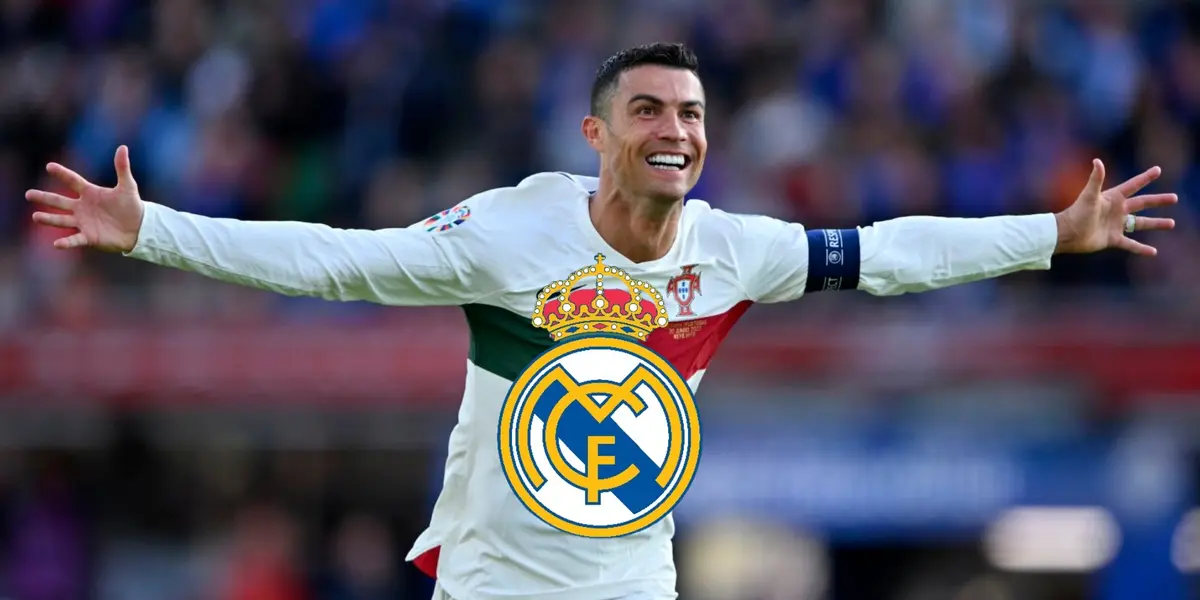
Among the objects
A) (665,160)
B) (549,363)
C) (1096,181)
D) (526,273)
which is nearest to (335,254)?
(526,273)

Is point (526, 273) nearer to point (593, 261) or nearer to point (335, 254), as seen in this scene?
point (593, 261)

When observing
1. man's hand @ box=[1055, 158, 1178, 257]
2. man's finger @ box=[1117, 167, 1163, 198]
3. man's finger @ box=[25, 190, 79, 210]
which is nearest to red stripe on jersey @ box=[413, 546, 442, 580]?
man's finger @ box=[25, 190, 79, 210]

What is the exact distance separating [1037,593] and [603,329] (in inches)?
361

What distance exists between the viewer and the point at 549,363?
707 cm

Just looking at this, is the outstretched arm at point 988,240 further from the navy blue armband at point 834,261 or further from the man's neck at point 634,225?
the man's neck at point 634,225

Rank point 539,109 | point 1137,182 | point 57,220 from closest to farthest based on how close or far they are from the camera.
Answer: point 57,220 < point 1137,182 < point 539,109

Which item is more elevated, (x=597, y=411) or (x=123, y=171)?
(x=123, y=171)

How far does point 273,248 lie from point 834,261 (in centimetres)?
206

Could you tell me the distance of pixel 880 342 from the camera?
13.9m

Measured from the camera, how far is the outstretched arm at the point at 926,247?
23.9 ft

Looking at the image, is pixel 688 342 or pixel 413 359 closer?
pixel 688 342

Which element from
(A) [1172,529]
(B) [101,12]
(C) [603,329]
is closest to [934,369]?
(A) [1172,529]

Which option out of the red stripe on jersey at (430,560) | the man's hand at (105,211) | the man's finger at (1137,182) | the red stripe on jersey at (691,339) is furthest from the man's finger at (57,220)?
the man's finger at (1137,182)

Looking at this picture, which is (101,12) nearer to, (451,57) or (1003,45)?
(451,57)
